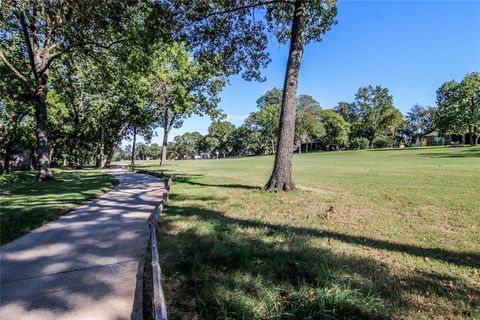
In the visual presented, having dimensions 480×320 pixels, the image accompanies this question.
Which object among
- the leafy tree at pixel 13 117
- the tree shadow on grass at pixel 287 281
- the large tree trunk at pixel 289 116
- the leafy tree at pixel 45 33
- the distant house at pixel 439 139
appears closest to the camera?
the tree shadow on grass at pixel 287 281

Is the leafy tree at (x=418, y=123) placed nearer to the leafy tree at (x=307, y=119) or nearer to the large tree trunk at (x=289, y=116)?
the leafy tree at (x=307, y=119)

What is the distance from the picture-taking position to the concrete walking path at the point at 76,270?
3.07 metres

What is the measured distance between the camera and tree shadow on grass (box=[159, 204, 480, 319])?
2.97 m

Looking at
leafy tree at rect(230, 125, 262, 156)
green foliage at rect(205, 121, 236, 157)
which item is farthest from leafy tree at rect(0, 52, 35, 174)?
green foliage at rect(205, 121, 236, 157)

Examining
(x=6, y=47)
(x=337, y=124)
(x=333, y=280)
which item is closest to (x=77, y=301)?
(x=333, y=280)

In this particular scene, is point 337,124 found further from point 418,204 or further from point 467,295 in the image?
point 467,295

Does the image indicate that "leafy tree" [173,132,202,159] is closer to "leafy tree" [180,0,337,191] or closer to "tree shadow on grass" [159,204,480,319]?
"leafy tree" [180,0,337,191]

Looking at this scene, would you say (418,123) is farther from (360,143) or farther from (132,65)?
(132,65)

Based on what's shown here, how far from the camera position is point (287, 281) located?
3.59 metres

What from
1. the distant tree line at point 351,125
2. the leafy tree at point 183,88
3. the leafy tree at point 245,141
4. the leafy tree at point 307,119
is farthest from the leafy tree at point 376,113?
the leafy tree at point 183,88

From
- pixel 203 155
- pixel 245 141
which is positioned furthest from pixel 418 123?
pixel 203 155

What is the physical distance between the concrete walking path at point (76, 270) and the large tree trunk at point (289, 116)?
512 centimetres

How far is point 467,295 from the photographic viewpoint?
3.19 metres

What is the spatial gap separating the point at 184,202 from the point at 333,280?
623cm
